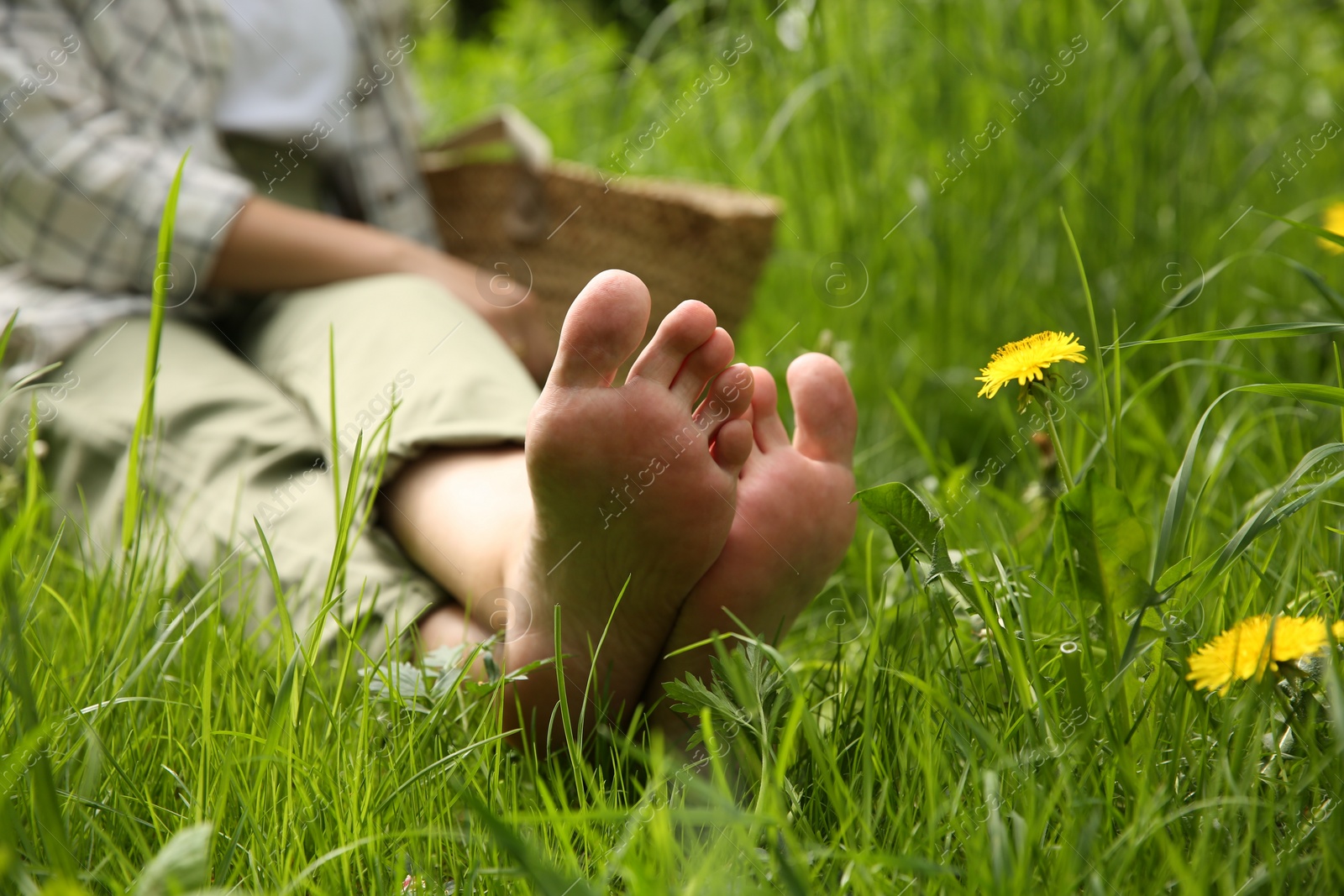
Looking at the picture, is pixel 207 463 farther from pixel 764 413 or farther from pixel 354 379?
pixel 764 413

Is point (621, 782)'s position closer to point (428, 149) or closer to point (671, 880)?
point (671, 880)

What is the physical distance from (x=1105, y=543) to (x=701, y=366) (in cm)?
27

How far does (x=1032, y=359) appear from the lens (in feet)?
1.92

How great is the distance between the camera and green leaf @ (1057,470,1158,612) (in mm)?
558

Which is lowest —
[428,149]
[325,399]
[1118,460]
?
[1118,460]

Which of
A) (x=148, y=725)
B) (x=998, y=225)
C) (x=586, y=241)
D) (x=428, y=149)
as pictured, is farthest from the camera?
(x=428, y=149)

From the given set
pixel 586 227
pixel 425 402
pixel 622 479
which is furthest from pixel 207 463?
pixel 586 227

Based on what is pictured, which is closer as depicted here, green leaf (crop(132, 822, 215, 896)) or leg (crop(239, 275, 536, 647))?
green leaf (crop(132, 822, 215, 896))

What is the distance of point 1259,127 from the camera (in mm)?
1945

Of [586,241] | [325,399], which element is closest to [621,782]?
[325,399]

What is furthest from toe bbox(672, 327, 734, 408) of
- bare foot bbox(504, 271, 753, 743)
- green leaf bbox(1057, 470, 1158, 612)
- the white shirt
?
the white shirt

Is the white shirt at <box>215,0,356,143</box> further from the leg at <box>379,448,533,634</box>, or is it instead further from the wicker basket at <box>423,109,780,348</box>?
the leg at <box>379,448,533,634</box>

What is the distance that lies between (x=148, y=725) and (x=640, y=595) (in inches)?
12.5

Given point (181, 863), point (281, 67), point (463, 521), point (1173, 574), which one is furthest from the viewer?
point (281, 67)
